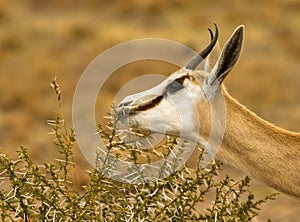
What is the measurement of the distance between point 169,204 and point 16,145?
286 inches

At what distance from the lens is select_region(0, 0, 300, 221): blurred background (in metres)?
13.3

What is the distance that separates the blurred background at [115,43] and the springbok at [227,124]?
3.52 meters

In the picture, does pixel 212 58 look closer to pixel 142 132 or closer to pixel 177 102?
pixel 177 102

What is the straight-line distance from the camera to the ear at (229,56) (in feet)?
16.5

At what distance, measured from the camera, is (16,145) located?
12008 millimetres

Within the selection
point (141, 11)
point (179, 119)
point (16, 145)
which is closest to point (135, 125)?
point (179, 119)

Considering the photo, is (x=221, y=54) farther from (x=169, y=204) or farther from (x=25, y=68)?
(x=25, y=68)

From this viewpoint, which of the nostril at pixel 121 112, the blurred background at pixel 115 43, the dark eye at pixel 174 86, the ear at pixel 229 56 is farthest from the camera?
the blurred background at pixel 115 43

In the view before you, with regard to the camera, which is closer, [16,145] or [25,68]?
[16,145]

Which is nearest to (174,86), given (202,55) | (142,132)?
(202,55)

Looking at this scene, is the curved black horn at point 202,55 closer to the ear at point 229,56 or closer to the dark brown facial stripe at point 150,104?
the ear at point 229,56

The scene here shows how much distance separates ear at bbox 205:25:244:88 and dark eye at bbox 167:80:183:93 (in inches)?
9.7

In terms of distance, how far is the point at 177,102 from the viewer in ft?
17.6

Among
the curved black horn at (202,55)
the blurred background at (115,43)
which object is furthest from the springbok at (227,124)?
the blurred background at (115,43)
